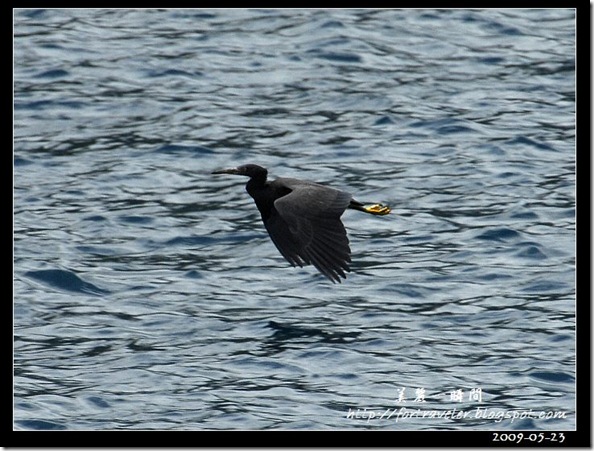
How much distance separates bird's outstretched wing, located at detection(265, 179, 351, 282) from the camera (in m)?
9.52

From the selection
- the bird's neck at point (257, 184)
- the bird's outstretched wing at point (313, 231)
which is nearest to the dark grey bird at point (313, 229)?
the bird's outstretched wing at point (313, 231)

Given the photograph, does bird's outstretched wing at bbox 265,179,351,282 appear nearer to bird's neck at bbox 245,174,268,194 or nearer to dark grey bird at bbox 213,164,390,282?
dark grey bird at bbox 213,164,390,282

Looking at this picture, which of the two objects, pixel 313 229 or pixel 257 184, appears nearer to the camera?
pixel 313 229

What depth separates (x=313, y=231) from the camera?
9.60 metres

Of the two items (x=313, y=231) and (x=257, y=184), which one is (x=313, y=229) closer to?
(x=313, y=231)

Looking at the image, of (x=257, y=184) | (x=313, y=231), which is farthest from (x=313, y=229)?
(x=257, y=184)

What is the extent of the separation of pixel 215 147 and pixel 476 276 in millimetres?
3647

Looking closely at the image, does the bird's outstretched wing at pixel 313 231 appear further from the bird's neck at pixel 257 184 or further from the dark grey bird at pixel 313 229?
the bird's neck at pixel 257 184

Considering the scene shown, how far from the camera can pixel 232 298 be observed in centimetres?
1098

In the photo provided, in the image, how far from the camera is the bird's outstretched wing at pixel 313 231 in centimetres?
952

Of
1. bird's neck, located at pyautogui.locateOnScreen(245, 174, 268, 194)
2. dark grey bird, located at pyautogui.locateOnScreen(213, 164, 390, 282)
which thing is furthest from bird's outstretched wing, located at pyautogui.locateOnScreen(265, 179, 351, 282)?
bird's neck, located at pyautogui.locateOnScreen(245, 174, 268, 194)

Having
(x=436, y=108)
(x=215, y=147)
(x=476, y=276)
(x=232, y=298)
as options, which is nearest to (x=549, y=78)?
(x=436, y=108)

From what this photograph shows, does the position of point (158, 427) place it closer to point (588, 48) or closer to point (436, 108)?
point (588, 48)

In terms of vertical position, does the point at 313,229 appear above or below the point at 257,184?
below
